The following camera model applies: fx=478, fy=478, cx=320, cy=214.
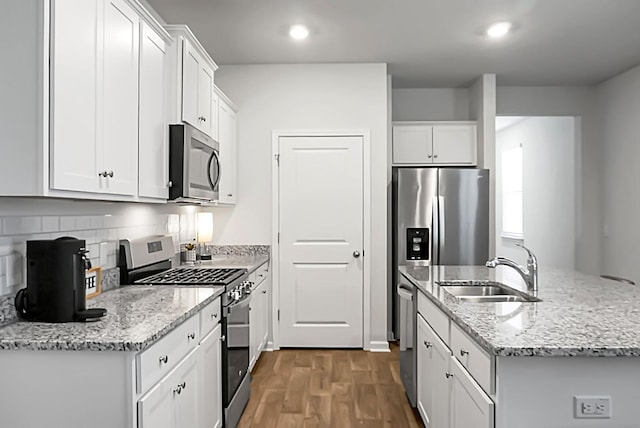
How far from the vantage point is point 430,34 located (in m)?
3.81

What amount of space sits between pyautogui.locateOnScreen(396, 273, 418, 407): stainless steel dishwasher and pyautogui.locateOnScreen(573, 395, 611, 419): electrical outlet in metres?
1.46

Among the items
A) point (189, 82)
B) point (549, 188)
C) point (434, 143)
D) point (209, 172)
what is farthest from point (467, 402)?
point (549, 188)

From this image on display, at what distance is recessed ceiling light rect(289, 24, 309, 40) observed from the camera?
11.9 ft

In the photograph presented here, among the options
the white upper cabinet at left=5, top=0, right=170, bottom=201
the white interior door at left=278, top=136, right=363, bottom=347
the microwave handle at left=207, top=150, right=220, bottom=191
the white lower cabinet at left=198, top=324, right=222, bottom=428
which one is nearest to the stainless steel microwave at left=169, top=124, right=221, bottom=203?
the microwave handle at left=207, top=150, right=220, bottom=191

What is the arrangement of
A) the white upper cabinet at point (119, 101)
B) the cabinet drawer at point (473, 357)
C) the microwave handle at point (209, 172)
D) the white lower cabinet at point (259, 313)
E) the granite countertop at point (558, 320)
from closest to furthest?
the granite countertop at point (558, 320), the cabinet drawer at point (473, 357), the white upper cabinet at point (119, 101), the microwave handle at point (209, 172), the white lower cabinet at point (259, 313)

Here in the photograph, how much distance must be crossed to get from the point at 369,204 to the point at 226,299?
2.16 metres

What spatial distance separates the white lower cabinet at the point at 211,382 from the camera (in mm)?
2293

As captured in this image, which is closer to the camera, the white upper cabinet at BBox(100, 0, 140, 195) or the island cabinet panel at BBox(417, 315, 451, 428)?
the white upper cabinet at BBox(100, 0, 140, 195)

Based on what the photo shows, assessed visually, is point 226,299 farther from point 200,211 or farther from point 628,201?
point 628,201

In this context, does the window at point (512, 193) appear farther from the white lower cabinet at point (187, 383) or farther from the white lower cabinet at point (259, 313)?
the white lower cabinet at point (187, 383)

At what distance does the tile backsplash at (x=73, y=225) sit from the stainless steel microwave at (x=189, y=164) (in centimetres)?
36

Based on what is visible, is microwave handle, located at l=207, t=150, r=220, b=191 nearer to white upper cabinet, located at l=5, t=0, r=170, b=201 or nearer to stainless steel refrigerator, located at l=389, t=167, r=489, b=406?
white upper cabinet, located at l=5, t=0, r=170, b=201

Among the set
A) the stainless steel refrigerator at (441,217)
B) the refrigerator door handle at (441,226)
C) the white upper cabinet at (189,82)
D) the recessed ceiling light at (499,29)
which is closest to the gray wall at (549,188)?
the stainless steel refrigerator at (441,217)

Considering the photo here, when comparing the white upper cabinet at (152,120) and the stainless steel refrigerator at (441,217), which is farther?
the stainless steel refrigerator at (441,217)
